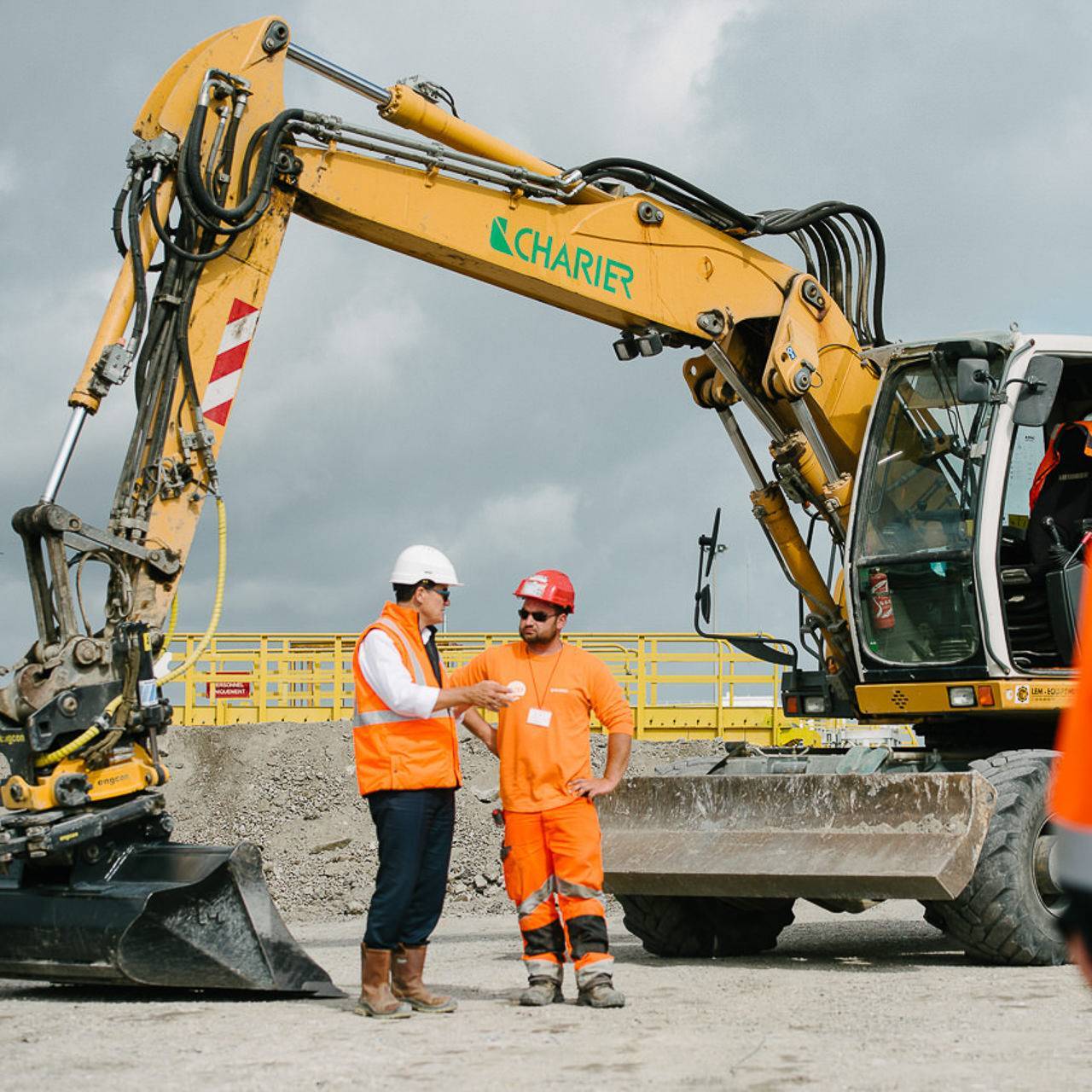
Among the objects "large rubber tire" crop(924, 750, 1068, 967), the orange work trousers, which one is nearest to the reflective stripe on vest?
the orange work trousers

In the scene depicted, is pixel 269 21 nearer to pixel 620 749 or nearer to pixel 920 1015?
pixel 620 749

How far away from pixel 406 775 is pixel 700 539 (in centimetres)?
357

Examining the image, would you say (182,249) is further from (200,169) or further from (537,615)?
(537,615)

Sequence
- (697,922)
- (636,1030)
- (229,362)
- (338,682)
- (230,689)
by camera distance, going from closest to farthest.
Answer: (636,1030), (229,362), (697,922), (338,682), (230,689)

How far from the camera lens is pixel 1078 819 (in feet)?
5.31

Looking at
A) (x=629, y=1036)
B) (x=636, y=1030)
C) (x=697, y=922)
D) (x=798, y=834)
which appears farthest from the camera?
(x=697, y=922)

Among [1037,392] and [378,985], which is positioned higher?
[1037,392]

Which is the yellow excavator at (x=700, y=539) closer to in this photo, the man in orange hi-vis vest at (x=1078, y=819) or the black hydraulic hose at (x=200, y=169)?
the black hydraulic hose at (x=200, y=169)

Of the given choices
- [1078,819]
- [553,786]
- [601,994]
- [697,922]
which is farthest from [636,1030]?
[1078,819]

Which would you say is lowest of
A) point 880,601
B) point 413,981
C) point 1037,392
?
point 413,981

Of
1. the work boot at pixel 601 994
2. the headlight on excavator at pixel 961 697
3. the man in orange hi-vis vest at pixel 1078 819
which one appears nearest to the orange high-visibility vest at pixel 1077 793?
the man in orange hi-vis vest at pixel 1078 819

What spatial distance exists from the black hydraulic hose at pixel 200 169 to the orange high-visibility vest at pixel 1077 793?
6444mm

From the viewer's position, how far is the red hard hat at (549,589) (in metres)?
7.02

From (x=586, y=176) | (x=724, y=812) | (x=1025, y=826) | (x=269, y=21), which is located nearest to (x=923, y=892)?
(x=1025, y=826)
